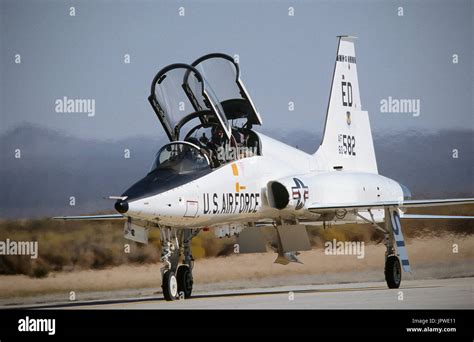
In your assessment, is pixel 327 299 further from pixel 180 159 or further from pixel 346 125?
pixel 346 125

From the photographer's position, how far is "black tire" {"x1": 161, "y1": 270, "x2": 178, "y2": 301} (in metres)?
17.8

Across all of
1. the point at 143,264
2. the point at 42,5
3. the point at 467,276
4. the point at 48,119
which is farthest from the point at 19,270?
the point at 467,276

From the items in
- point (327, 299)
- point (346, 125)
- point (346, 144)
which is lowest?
point (327, 299)

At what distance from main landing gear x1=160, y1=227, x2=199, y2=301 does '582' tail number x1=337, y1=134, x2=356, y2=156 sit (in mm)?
4843

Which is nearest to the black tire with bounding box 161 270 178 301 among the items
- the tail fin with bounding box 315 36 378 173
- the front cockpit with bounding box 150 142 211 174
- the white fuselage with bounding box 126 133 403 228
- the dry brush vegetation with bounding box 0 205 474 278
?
the white fuselage with bounding box 126 133 403 228

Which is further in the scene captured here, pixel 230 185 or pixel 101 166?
pixel 101 166

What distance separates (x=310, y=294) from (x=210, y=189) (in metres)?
3.44

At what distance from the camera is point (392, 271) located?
20.8m

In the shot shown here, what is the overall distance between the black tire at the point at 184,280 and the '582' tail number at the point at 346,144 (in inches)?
216

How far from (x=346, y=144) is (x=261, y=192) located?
176 inches

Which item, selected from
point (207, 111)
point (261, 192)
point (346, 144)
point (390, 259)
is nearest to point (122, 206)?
point (207, 111)

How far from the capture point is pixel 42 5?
2684 centimetres

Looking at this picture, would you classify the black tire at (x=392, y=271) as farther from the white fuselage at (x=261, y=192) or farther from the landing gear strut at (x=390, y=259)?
the white fuselage at (x=261, y=192)

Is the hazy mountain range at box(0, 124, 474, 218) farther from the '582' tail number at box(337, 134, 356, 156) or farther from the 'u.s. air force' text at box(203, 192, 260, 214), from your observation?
the 'u.s. air force' text at box(203, 192, 260, 214)
